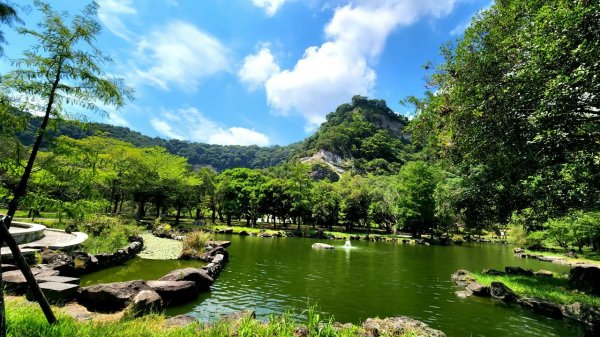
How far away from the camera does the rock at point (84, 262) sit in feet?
46.8

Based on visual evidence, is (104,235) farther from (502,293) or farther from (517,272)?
(517,272)

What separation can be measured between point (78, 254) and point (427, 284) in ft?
58.9

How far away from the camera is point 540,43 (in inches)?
350

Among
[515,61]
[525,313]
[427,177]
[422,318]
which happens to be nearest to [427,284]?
[525,313]

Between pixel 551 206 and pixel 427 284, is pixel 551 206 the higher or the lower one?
the higher one

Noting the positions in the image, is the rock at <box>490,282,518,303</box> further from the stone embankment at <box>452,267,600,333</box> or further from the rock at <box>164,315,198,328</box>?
the rock at <box>164,315,198,328</box>

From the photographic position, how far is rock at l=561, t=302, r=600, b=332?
1065 cm

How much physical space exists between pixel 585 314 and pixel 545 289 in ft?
15.8

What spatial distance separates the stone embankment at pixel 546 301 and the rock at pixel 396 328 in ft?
21.3

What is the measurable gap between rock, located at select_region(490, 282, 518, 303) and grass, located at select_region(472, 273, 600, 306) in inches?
33.1

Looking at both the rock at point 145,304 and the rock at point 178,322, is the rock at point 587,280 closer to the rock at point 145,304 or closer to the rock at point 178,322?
the rock at point 178,322

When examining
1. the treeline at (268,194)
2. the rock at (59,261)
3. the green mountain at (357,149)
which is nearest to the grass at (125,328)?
the rock at (59,261)

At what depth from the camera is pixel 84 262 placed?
14656mm

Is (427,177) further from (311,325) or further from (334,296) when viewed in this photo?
(311,325)
